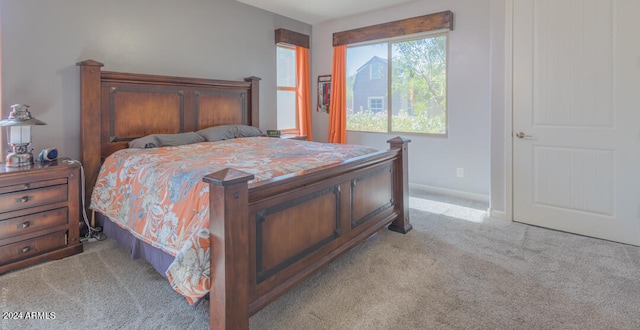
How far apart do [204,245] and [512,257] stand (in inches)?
88.3

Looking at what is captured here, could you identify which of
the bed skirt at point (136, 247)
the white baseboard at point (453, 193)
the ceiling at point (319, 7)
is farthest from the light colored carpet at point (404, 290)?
the ceiling at point (319, 7)

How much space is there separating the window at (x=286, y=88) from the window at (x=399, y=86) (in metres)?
0.90

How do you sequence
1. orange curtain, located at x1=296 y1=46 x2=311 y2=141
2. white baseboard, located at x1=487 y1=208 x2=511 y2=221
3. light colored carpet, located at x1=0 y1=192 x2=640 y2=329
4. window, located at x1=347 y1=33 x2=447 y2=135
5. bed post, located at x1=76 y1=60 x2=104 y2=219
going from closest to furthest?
light colored carpet, located at x1=0 y1=192 x2=640 y2=329, bed post, located at x1=76 y1=60 x2=104 y2=219, white baseboard, located at x1=487 y1=208 x2=511 y2=221, window, located at x1=347 y1=33 x2=447 y2=135, orange curtain, located at x1=296 y1=46 x2=311 y2=141

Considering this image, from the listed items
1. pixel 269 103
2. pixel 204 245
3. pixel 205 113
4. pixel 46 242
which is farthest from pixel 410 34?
pixel 46 242

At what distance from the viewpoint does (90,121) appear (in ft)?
9.83

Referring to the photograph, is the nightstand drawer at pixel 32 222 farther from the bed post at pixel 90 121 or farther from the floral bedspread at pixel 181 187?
the bed post at pixel 90 121

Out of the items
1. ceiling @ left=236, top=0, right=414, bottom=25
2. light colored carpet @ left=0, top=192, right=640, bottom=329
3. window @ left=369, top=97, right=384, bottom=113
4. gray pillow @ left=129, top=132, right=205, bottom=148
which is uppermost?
ceiling @ left=236, top=0, right=414, bottom=25

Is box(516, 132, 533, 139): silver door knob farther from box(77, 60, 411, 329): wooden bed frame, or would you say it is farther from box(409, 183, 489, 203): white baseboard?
box(77, 60, 411, 329): wooden bed frame

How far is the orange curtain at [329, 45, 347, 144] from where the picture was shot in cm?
510

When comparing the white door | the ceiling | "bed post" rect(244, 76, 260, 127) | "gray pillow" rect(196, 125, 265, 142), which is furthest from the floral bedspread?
the ceiling

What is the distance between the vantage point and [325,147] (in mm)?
3045

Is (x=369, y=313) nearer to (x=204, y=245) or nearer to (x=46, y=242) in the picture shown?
(x=204, y=245)

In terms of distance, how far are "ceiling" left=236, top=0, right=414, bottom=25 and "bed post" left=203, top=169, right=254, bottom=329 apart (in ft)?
11.9

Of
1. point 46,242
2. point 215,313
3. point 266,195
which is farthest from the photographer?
point 46,242
